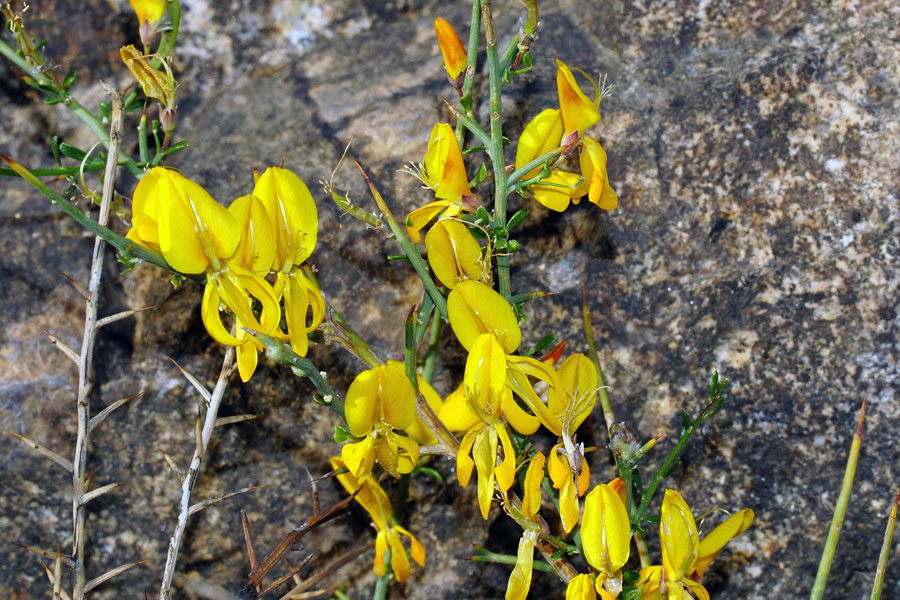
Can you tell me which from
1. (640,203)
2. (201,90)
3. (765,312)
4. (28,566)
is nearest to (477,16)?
(640,203)

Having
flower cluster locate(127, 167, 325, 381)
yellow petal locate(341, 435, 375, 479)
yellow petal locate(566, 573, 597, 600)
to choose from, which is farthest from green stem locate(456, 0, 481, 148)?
yellow petal locate(566, 573, 597, 600)

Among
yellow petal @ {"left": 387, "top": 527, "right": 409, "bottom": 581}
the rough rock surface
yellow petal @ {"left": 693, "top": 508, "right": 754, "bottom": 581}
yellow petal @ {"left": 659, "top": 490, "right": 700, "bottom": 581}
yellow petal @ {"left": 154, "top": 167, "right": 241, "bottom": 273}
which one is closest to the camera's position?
yellow petal @ {"left": 154, "top": 167, "right": 241, "bottom": 273}

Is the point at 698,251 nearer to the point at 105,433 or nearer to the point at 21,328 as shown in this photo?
the point at 105,433

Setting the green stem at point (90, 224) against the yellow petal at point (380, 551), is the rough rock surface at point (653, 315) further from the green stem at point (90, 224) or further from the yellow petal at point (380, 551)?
the green stem at point (90, 224)

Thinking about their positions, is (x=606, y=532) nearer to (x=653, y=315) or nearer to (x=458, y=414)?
(x=458, y=414)

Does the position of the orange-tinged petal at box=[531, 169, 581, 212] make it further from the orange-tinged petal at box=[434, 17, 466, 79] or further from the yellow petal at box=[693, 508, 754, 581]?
the yellow petal at box=[693, 508, 754, 581]
